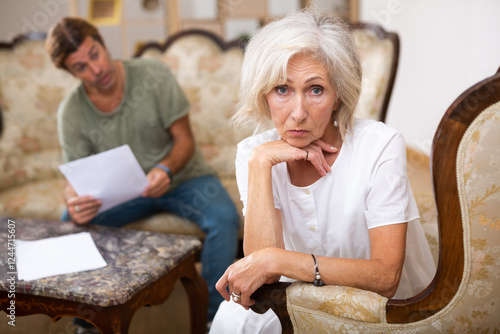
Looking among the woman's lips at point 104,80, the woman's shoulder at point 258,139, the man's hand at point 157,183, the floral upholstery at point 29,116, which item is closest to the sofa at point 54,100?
the floral upholstery at point 29,116

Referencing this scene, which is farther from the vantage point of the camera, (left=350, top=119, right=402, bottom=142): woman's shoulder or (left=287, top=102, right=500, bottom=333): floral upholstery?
(left=350, top=119, right=402, bottom=142): woman's shoulder

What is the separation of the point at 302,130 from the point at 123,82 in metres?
1.18

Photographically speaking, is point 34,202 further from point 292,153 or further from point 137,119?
point 292,153

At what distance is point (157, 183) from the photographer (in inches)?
71.2

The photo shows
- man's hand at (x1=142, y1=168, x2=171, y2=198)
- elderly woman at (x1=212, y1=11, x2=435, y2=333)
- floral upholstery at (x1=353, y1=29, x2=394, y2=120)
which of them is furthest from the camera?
floral upholstery at (x1=353, y1=29, x2=394, y2=120)

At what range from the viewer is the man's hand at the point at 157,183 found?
1.80 meters

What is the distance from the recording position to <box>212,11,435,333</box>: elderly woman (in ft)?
3.09

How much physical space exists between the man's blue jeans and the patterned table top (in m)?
0.32

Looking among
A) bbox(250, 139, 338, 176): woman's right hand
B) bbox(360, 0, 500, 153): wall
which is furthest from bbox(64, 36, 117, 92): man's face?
bbox(360, 0, 500, 153): wall

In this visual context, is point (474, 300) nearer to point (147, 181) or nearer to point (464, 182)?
point (464, 182)

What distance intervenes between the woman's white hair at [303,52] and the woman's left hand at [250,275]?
37 centimetres

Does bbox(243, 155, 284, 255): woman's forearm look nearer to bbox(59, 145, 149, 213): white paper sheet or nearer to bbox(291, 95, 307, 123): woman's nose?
bbox(291, 95, 307, 123): woman's nose

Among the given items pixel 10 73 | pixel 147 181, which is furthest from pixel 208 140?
pixel 10 73

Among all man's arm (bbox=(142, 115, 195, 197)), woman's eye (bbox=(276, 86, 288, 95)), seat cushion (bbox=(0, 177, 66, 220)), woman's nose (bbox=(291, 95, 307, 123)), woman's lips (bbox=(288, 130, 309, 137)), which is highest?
woman's eye (bbox=(276, 86, 288, 95))
